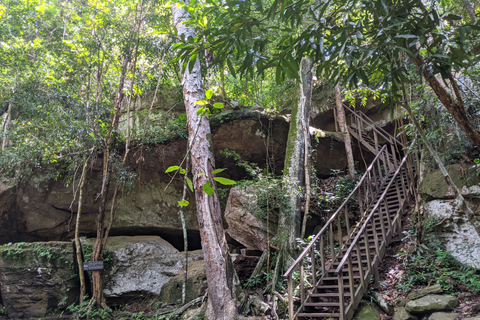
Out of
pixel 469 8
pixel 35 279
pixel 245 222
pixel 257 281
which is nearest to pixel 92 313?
pixel 35 279

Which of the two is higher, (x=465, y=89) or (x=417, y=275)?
(x=465, y=89)

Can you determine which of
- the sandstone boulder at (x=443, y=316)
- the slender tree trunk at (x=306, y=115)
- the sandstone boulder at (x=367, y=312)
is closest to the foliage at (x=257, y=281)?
the slender tree trunk at (x=306, y=115)

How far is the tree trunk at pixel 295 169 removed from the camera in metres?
5.41

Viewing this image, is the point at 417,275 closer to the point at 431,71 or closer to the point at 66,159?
the point at 431,71

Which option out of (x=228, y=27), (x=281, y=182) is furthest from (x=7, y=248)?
(x=228, y=27)

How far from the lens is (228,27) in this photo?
220 centimetres

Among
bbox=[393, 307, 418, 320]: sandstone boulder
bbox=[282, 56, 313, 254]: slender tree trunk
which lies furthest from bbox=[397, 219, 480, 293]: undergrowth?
bbox=[282, 56, 313, 254]: slender tree trunk

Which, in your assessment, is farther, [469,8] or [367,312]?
[367,312]

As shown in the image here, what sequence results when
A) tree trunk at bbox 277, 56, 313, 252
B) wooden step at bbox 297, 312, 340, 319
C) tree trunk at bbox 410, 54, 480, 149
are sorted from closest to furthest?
1. tree trunk at bbox 410, 54, 480, 149
2. wooden step at bbox 297, 312, 340, 319
3. tree trunk at bbox 277, 56, 313, 252

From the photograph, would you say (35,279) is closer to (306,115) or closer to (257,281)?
(257,281)

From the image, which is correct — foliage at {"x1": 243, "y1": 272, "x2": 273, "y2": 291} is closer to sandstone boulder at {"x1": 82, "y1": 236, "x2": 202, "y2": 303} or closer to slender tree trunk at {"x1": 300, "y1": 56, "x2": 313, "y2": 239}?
slender tree trunk at {"x1": 300, "y1": 56, "x2": 313, "y2": 239}

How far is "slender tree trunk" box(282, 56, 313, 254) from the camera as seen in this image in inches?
213

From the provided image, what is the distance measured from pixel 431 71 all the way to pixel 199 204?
3567mm

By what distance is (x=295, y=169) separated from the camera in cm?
622
